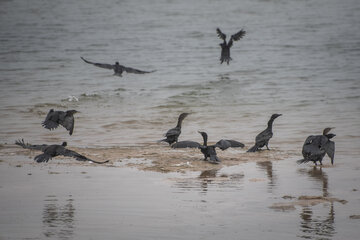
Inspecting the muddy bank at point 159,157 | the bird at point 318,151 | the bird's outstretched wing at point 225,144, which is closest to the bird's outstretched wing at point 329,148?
the bird at point 318,151

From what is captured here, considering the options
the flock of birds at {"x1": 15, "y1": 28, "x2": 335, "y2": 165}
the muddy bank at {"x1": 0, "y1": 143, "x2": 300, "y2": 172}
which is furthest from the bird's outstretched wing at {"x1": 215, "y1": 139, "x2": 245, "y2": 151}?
the muddy bank at {"x1": 0, "y1": 143, "x2": 300, "y2": 172}

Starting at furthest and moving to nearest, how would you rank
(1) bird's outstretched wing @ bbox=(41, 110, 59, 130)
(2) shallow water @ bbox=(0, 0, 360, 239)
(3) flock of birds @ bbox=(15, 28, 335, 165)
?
(1) bird's outstretched wing @ bbox=(41, 110, 59, 130)
(3) flock of birds @ bbox=(15, 28, 335, 165)
(2) shallow water @ bbox=(0, 0, 360, 239)

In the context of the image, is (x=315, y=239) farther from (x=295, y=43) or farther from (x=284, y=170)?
(x=295, y=43)

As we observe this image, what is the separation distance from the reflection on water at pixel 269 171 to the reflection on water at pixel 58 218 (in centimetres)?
264

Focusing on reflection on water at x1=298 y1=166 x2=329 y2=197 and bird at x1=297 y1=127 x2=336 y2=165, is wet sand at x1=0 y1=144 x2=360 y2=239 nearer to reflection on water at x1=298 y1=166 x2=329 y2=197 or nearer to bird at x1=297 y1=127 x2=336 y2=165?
reflection on water at x1=298 y1=166 x2=329 y2=197

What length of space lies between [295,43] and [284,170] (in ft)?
88.5

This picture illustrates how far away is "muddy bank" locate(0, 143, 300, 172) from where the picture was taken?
1074cm

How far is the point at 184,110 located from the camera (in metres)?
19.0

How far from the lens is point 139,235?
7059 millimetres

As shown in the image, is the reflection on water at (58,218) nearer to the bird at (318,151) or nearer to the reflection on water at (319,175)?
the reflection on water at (319,175)

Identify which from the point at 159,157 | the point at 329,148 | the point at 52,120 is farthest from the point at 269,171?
the point at 52,120

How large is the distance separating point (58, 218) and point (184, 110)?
37.5 feet

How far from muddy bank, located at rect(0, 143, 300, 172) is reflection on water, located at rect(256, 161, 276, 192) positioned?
309 mm

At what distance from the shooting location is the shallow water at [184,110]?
7.63 meters
